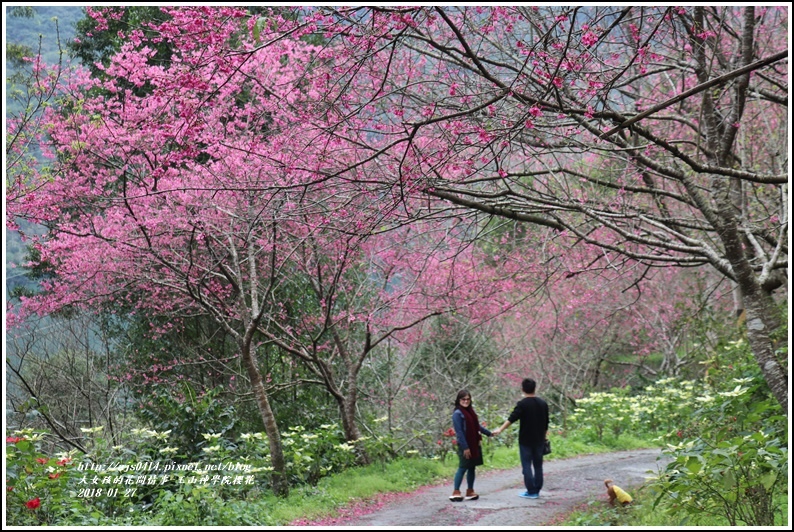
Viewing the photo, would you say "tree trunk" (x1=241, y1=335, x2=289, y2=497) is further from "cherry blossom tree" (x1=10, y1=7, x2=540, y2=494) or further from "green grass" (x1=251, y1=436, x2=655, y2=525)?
"green grass" (x1=251, y1=436, x2=655, y2=525)

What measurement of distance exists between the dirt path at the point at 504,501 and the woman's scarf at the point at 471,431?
1.82ft

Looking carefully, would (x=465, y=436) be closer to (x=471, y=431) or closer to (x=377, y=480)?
(x=471, y=431)

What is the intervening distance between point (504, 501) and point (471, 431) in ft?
2.77

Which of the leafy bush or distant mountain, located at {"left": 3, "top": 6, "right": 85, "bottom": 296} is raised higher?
distant mountain, located at {"left": 3, "top": 6, "right": 85, "bottom": 296}

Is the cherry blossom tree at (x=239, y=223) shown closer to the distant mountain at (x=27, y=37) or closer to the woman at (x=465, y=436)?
the distant mountain at (x=27, y=37)

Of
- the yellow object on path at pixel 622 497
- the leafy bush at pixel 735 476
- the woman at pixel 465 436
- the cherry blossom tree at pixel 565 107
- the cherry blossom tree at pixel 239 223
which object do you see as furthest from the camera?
the woman at pixel 465 436

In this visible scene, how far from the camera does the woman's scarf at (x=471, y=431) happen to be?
737 cm

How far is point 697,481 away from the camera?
4.57 meters

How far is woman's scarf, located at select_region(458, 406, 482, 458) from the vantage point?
7.37 m

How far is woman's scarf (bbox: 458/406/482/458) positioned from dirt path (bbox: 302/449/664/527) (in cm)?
55

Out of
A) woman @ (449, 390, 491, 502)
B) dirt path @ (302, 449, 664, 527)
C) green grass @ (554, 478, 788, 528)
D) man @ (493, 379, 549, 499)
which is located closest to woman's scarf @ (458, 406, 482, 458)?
woman @ (449, 390, 491, 502)

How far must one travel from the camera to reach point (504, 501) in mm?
7480

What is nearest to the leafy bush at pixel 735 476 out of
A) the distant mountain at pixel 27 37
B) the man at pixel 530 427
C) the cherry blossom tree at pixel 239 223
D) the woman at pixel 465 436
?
the man at pixel 530 427

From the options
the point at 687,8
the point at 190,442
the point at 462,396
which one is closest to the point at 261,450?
the point at 190,442
